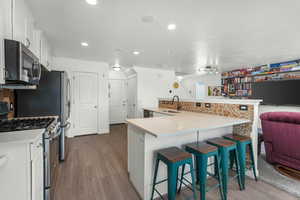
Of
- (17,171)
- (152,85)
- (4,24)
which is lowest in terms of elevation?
(17,171)

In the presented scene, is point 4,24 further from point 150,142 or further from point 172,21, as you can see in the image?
point 172,21

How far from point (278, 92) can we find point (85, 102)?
20.9ft

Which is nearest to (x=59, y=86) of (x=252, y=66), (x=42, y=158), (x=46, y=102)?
(x=46, y=102)

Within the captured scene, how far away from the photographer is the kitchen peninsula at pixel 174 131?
1.63 m

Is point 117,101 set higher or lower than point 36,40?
lower

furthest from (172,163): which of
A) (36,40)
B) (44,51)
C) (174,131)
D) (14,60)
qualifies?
(44,51)

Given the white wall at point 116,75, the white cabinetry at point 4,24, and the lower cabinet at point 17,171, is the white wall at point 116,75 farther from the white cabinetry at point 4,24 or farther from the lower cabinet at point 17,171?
the lower cabinet at point 17,171

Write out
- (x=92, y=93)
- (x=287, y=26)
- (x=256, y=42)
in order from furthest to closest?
(x=92, y=93) < (x=256, y=42) < (x=287, y=26)

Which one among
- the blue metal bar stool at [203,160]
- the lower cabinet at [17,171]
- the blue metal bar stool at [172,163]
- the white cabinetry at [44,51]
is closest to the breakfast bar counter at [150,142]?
the blue metal bar stool at [172,163]

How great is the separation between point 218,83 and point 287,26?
4756 mm

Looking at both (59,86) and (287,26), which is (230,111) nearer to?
(287,26)

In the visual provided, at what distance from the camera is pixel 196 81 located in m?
8.01

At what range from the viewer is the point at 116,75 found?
237 inches

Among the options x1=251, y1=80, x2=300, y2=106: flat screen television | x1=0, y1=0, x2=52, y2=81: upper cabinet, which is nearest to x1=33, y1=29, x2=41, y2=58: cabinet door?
x1=0, y1=0, x2=52, y2=81: upper cabinet
